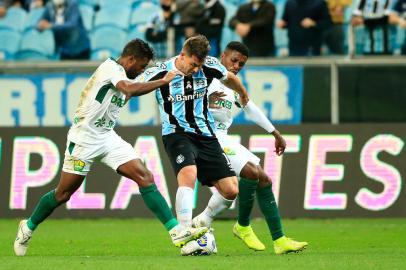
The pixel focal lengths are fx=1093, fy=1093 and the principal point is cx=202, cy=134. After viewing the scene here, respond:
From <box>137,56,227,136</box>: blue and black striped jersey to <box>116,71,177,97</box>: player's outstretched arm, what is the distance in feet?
1.45

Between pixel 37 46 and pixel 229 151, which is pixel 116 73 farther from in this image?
pixel 37 46

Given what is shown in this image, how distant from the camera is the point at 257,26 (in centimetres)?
1748

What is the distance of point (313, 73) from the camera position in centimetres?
1742

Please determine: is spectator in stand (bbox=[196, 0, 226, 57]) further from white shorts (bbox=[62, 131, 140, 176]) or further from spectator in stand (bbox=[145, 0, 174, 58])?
white shorts (bbox=[62, 131, 140, 176])

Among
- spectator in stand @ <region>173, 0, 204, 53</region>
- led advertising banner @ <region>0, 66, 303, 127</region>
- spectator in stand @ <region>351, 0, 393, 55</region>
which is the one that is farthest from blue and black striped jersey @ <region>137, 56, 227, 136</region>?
spectator in stand @ <region>173, 0, 204, 53</region>

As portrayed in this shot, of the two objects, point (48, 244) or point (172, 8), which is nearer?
point (48, 244)

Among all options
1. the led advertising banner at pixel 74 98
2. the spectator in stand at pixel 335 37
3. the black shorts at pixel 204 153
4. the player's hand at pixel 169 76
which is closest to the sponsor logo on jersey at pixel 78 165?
the black shorts at pixel 204 153

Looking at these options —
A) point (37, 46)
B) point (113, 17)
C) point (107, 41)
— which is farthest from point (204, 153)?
point (113, 17)

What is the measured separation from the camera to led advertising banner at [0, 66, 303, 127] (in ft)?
57.1

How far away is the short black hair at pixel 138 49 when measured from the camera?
10727 mm

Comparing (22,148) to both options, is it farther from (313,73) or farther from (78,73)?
(313,73)

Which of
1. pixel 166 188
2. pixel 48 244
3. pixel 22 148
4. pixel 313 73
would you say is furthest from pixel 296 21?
pixel 48 244

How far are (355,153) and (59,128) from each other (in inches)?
183

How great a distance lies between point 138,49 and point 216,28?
7.11 meters
